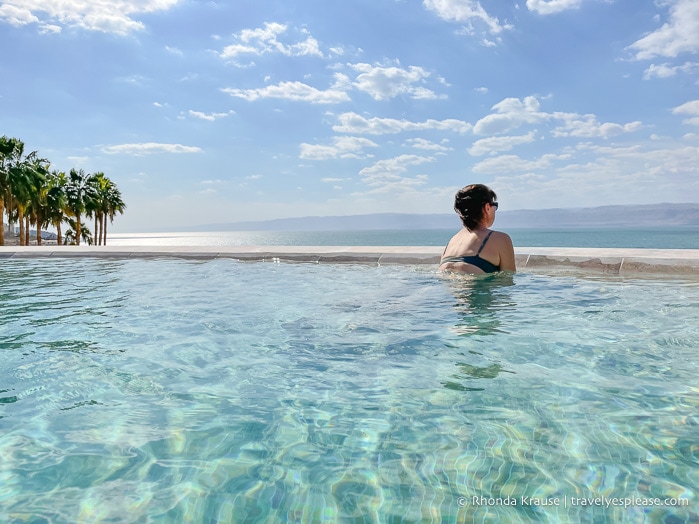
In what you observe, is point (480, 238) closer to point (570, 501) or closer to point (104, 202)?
point (570, 501)

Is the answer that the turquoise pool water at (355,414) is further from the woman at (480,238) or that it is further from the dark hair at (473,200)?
the dark hair at (473,200)

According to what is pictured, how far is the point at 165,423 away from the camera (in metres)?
2.56

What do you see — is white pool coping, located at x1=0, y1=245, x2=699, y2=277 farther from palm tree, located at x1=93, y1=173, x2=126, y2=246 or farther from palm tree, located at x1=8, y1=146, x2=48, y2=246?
palm tree, located at x1=93, y1=173, x2=126, y2=246

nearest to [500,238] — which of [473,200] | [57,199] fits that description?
[473,200]

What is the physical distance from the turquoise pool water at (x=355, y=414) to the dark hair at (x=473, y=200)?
1.10 metres

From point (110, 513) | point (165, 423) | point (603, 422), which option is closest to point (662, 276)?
point (603, 422)

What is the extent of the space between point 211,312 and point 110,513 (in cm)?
372

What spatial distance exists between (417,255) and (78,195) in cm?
4996

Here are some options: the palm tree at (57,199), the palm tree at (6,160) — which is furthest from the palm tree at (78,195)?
the palm tree at (6,160)

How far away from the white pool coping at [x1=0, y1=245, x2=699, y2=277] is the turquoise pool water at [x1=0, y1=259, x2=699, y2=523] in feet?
8.13

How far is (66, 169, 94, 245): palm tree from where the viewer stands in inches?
1956

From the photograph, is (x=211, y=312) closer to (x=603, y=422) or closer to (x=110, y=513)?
(x=110, y=513)

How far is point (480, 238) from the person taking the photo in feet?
20.0

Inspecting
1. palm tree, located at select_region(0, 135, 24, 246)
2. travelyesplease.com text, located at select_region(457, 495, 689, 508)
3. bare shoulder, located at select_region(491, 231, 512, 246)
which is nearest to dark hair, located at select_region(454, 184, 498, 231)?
bare shoulder, located at select_region(491, 231, 512, 246)
